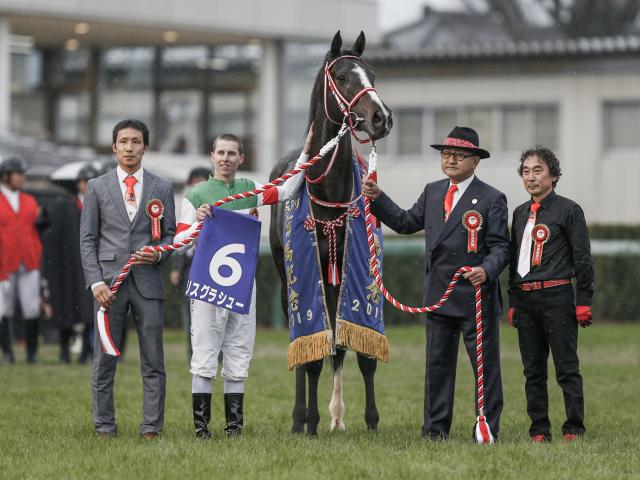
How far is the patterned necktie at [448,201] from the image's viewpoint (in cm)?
802

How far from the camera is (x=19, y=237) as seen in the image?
1358cm

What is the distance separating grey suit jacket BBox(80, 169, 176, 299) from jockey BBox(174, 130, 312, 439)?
0.24 metres

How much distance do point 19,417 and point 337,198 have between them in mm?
3078

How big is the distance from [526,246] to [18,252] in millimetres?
7172

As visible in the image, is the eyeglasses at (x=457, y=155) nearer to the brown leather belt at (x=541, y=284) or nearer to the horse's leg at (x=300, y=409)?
the brown leather belt at (x=541, y=284)

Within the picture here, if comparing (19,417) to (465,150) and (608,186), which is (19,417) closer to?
(465,150)

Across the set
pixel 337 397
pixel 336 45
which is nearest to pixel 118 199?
pixel 336 45

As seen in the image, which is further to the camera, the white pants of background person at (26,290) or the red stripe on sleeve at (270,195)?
the white pants of background person at (26,290)

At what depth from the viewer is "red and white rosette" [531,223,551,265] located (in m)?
7.97

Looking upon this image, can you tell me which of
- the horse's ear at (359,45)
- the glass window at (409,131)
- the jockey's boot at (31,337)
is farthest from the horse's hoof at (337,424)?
the glass window at (409,131)

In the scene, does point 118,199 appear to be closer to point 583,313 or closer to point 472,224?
point 472,224

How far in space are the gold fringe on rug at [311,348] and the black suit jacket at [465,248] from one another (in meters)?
0.68

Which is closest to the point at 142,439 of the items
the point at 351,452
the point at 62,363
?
the point at 351,452

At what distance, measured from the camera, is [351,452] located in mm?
7367
